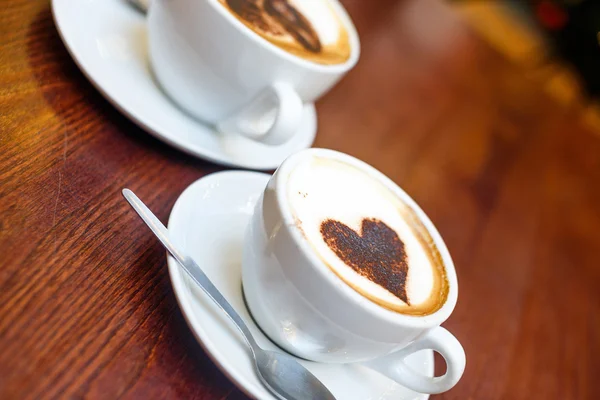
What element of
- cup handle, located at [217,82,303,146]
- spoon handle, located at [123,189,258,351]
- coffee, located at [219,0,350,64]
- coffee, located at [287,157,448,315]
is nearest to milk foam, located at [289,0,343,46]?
coffee, located at [219,0,350,64]

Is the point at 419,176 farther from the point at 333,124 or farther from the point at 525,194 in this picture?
the point at 525,194

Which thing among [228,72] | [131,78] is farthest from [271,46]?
[131,78]

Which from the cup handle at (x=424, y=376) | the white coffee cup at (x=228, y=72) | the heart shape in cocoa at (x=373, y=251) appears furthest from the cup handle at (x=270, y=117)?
the cup handle at (x=424, y=376)

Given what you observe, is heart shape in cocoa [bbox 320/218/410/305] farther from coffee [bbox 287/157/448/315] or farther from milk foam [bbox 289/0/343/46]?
milk foam [bbox 289/0/343/46]

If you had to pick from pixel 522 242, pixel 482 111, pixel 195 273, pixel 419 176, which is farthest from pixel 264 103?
pixel 482 111

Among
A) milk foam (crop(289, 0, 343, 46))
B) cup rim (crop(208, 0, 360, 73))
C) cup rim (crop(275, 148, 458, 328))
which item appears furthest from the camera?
milk foam (crop(289, 0, 343, 46))

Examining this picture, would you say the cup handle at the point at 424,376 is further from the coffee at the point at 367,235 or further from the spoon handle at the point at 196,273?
the spoon handle at the point at 196,273
